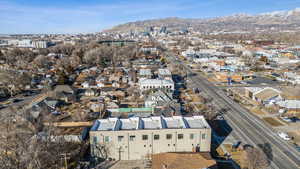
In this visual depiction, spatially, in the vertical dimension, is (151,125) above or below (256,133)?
above

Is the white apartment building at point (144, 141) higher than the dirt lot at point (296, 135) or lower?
higher

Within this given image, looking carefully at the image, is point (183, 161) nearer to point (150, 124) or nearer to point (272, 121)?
point (150, 124)

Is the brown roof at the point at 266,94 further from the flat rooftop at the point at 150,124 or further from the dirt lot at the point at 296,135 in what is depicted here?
the flat rooftop at the point at 150,124

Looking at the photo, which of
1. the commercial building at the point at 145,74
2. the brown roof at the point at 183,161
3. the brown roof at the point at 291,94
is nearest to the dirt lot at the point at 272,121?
the brown roof at the point at 291,94

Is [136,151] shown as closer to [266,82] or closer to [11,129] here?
[11,129]

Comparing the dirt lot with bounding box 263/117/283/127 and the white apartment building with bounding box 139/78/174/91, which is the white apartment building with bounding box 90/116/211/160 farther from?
the white apartment building with bounding box 139/78/174/91

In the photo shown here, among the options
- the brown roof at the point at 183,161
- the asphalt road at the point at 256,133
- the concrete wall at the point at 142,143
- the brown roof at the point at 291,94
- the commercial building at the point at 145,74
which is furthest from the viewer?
the commercial building at the point at 145,74

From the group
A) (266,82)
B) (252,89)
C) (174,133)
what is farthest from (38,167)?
(266,82)

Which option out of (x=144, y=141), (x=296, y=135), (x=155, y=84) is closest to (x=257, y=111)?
(x=296, y=135)
